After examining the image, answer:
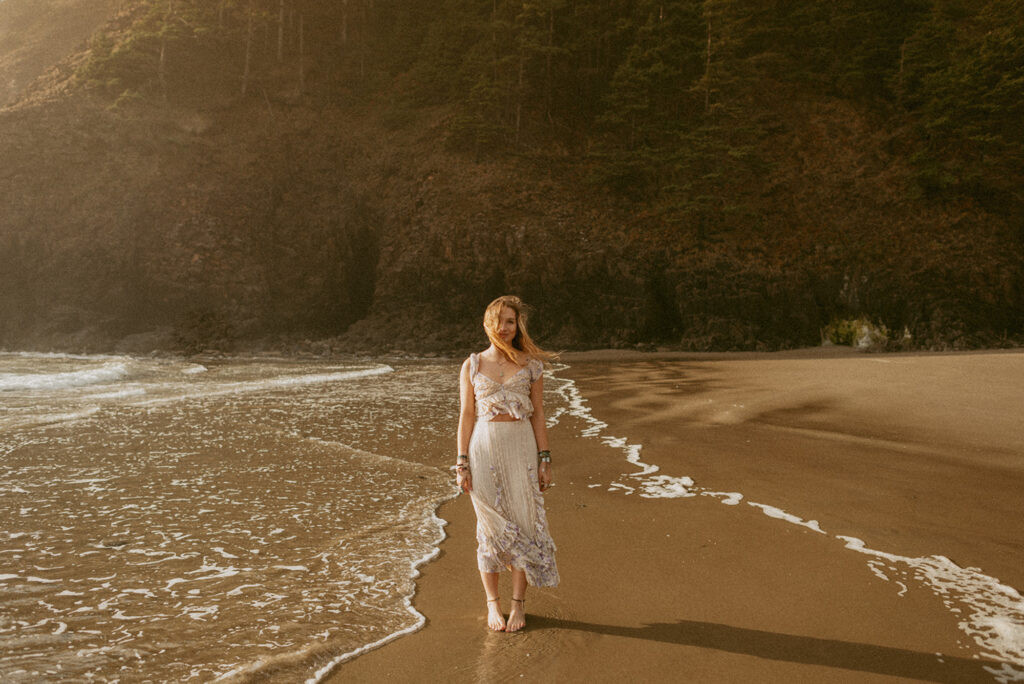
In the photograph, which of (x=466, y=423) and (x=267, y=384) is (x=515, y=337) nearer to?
(x=466, y=423)

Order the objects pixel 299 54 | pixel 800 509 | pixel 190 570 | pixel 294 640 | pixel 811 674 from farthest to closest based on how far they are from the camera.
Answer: pixel 299 54 < pixel 800 509 < pixel 190 570 < pixel 294 640 < pixel 811 674

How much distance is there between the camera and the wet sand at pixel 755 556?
3.25 metres

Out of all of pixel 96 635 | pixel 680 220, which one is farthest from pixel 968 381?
pixel 680 220

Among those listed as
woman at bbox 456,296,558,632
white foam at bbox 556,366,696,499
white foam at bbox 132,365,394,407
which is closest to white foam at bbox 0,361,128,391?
white foam at bbox 132,365,394,407

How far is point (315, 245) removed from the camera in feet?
85.0

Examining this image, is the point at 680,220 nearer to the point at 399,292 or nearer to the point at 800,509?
the point at 399,292

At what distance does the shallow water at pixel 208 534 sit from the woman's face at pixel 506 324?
1.60 meters

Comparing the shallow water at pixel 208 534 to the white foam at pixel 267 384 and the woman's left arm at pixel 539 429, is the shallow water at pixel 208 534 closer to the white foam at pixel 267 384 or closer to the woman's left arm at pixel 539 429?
the woman's left arm at pixel 539 429

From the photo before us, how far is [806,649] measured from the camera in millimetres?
3320

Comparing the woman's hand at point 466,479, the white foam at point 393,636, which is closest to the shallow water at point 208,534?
the white foam at point 393,636

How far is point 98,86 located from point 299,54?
28.6 ft

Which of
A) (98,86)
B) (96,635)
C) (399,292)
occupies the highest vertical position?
(98,86)

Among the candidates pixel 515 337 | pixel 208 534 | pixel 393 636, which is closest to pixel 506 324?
pixel 515 337

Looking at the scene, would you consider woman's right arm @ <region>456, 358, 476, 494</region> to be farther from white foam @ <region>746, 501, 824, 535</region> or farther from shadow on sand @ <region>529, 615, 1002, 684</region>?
white foam @ <region>746, 501, 824, 535</region>
